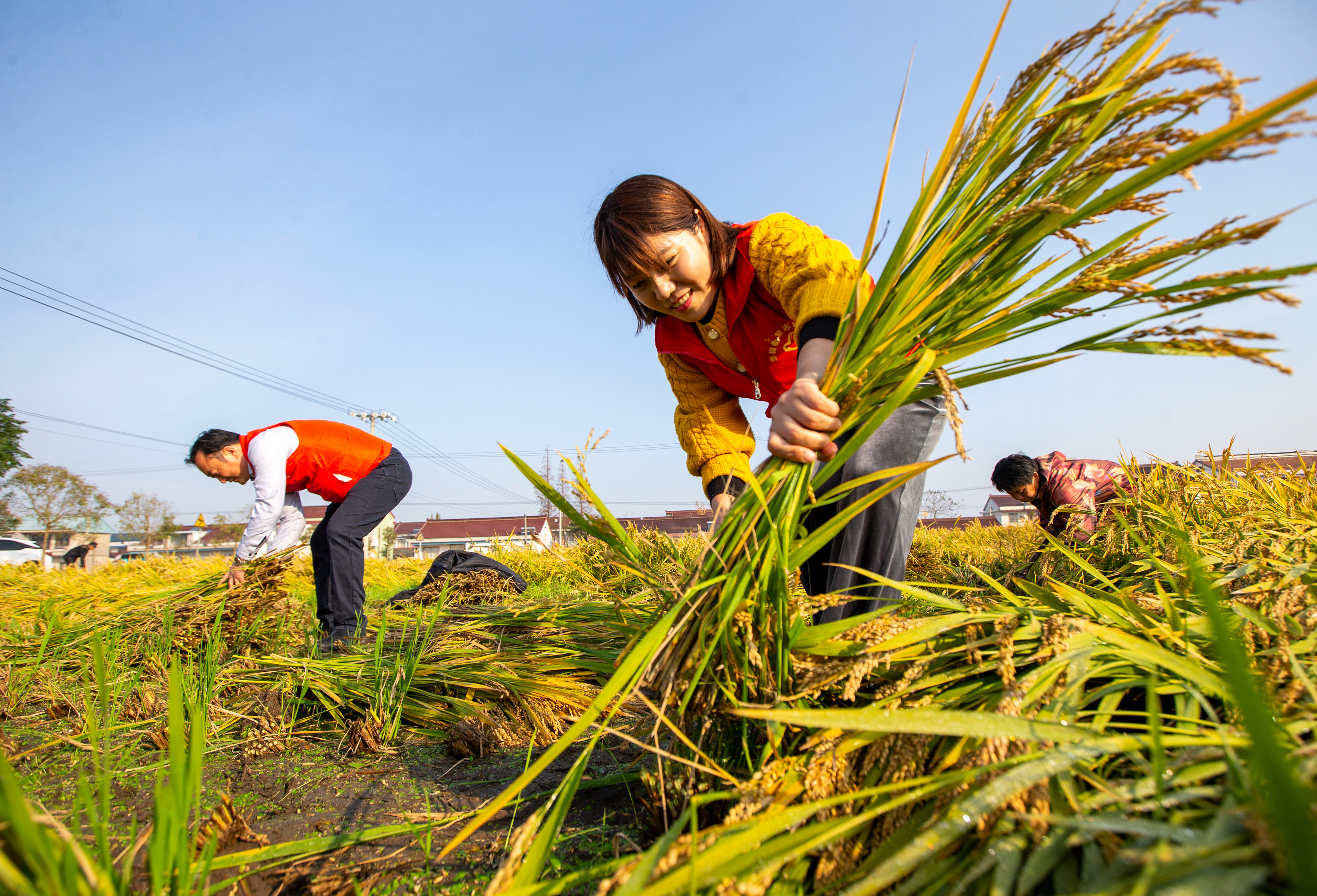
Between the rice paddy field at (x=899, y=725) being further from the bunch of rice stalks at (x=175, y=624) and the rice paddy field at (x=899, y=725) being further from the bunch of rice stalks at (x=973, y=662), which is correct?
the bunch of rice stalks at (x=175, y=624)

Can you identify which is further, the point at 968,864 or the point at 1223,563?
the point at 1223,563


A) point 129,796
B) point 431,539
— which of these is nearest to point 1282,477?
point 129,796

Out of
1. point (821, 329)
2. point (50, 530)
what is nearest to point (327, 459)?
point (821, 329)

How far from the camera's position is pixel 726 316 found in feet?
6.60

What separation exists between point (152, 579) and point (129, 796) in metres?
4.86

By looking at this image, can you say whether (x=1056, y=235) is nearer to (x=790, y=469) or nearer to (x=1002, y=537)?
(x=790, y=469)

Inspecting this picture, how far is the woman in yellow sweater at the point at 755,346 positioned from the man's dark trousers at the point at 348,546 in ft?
8.25

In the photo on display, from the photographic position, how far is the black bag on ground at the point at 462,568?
4332 millimetres

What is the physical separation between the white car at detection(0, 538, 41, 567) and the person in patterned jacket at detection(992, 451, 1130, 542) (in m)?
19.9

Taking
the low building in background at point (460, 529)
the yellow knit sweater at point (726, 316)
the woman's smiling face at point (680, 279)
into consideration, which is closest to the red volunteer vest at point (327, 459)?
the yellow knit sweater at point (726, 316)

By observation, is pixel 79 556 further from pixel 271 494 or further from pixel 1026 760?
pixel 1026 760

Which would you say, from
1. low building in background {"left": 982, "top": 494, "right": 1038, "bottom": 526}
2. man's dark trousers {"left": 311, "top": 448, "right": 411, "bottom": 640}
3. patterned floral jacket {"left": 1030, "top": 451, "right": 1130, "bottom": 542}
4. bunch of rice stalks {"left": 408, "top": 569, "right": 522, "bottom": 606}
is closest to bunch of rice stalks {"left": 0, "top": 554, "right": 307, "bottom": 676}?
man's dark trousers {"left": 311, "top": 448, "right": 411, "bottom": 640}

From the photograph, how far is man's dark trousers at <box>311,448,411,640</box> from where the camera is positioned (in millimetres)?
3896

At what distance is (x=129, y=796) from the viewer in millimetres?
1472
